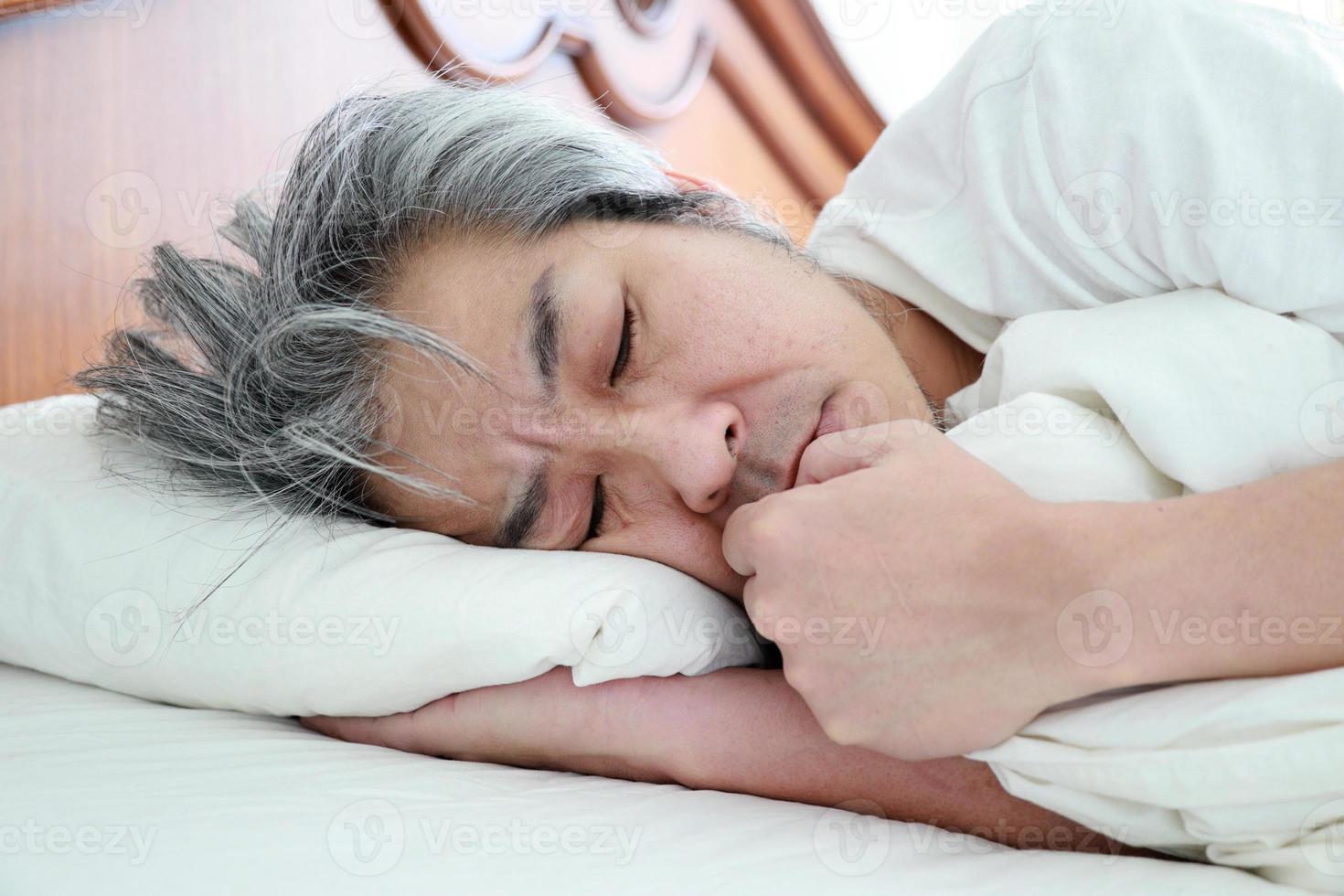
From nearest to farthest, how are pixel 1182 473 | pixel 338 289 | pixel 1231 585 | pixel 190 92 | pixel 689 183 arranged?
pixel 1231 585, pixel 1182 473, pixel 338 289, pixel 689 183, pixel 190 92

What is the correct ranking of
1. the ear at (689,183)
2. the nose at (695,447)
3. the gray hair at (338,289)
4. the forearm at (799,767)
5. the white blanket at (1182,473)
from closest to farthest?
the white blanket at (1182,473) → the forearm at (799,767) → the nose at (695,447) → the gray hair at (338,289) → the ear at (689,183)

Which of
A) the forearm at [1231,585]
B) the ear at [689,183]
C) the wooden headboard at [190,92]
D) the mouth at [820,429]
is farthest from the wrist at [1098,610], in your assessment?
the wooden headboard at [190,92]

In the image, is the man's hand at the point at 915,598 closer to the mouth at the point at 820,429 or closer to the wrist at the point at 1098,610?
the wrist at the point at 1098,610

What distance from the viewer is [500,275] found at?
0.86 meters

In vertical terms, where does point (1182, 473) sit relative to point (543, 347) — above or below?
below

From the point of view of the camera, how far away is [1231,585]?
1.81 feet

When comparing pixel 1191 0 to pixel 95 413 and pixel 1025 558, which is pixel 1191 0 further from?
pixel 95 413

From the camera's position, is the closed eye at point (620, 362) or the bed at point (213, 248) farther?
the closed eye at point (620, 362)

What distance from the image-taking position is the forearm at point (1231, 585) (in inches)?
21.5

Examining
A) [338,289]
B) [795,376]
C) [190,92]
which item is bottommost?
[795,376]

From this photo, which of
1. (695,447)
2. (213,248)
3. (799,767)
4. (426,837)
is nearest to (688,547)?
(695,447)

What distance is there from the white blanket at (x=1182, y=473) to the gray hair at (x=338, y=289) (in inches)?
14.4

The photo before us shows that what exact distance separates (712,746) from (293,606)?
1.09ft

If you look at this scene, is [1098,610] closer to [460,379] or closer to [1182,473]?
[1182,473]
